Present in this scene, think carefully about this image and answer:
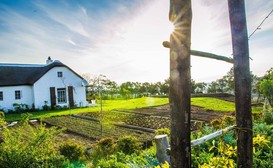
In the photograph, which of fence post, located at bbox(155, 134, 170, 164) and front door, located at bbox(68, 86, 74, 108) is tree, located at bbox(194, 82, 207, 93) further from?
fence post, located at bbox(155, 134, 170, 164)

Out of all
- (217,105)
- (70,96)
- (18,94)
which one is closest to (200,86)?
(217,105)

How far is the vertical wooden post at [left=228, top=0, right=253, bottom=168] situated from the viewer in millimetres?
2045

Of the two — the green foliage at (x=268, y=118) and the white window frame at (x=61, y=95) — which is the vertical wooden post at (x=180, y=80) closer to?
the green foliage at (x=268, y=118)

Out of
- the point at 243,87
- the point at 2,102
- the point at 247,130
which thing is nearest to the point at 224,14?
the point at 243,87

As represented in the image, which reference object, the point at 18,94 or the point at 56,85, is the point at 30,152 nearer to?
the point at 18,94

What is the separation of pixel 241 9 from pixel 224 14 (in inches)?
35.8

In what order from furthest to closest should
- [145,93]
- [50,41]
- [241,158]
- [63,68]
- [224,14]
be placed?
[145,93] → [63,68] → [50,41] → [224,14] → [241,158]

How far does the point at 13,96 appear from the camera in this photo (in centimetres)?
1975

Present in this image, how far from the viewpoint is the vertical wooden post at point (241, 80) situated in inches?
80.5

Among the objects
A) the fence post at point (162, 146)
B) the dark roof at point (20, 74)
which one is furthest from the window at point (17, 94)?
the fence post at point (162, 146)

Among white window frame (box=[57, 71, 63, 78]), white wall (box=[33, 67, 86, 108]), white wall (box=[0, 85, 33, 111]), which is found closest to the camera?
white wall (box=[0, 85, 33, 111])

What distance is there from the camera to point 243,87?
2113 mm

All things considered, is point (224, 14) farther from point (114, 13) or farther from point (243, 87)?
point (114, 13)

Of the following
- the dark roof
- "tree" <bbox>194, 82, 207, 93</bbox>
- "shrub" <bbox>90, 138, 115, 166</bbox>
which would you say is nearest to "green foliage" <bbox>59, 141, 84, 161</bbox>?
"shrub" <bbox>90, 138, 115, 166</bbox>
